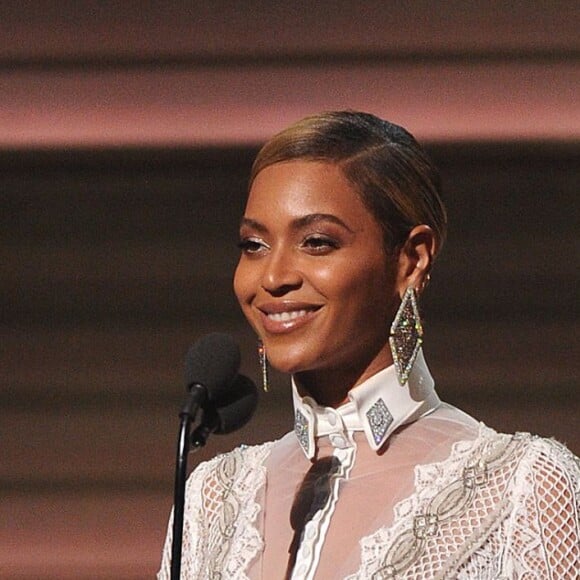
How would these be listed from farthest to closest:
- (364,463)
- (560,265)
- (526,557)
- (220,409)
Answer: (560,265)
(364,463)
(526,557)
(220,409)

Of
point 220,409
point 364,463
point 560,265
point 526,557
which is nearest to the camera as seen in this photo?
point 220,409

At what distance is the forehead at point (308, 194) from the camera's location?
1960mm

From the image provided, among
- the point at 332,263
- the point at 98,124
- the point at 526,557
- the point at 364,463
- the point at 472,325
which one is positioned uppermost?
the point at 98,124

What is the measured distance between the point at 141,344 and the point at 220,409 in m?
1.38

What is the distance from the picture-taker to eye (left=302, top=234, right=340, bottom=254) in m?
1.94

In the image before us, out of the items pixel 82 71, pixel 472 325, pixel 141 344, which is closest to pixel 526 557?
pixel 472 325

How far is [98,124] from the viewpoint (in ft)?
10.3

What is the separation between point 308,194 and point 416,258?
159mm

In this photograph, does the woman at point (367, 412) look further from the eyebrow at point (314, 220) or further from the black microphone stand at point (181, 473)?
the black microphone stand at point (181, 473)

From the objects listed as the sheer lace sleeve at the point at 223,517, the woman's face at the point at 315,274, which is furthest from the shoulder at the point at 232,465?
the woman's face at the point at 315,274

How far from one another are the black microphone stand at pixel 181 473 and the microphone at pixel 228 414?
0.02 meters

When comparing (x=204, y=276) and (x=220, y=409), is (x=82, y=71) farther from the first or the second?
(x=220, y=409)

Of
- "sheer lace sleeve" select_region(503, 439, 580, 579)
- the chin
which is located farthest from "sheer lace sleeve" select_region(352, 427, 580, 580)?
the chin

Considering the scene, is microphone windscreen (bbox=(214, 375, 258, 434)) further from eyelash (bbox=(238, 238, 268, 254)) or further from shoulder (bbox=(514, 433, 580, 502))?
shoulder (bbox=(514, 433, 580, 502))
